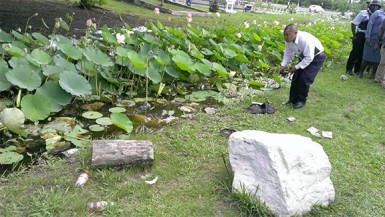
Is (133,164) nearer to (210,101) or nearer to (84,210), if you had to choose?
(84,210)

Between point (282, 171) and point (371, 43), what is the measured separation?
542 centimetres

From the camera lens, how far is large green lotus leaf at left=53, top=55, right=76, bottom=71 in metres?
4.21

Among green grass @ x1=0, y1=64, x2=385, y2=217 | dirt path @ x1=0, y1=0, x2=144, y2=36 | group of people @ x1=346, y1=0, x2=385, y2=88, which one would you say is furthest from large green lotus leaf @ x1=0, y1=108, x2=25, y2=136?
group of people @ x1=346, y1=0, x2=385, y2=88

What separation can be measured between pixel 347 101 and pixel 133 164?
4.02m

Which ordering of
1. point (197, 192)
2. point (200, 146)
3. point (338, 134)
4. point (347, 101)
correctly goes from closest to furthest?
point (197, 192)
point (200, 146)
point (338, 134)
point (347, 101)

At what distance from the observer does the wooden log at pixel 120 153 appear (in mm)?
2945

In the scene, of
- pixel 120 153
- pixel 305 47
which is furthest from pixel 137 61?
pixel 305 47

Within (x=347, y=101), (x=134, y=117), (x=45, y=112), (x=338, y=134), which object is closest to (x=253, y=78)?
(x=347, y=101)

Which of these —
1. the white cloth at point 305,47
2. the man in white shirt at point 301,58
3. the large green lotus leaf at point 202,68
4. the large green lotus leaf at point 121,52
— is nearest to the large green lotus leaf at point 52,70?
the large green lotus leaf at point 121,52

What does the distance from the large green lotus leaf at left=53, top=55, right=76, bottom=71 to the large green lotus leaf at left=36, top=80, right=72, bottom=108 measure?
34 cm

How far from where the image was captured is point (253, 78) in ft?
21.6

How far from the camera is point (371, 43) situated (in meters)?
6.73

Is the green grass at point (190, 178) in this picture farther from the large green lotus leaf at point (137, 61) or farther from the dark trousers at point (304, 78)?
the large green lotus leaf at point (137, 61)

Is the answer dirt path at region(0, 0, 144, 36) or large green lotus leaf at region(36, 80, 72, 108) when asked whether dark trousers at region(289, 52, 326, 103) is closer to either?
large green lotus leaf at region(36, 80, 72, 108)
